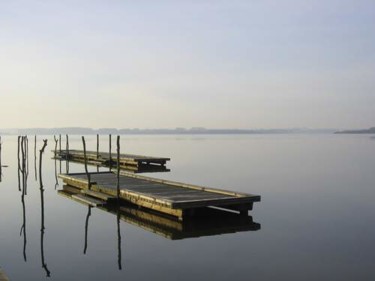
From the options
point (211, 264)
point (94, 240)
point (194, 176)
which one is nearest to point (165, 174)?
point (194, 176)

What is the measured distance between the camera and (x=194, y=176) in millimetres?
43219

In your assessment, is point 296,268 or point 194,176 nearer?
point 296,268

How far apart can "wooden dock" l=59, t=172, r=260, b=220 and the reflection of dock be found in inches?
14.0

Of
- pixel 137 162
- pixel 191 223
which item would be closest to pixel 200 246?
pixel 191 223

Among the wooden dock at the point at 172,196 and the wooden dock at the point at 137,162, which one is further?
the wooden dock at the point at 137,162

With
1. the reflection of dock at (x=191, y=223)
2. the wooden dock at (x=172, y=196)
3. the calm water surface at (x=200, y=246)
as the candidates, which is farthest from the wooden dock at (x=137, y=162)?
the reflection of dock at (x=191, y=223)

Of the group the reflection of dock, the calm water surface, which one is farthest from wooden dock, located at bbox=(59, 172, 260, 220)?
the calm water surface

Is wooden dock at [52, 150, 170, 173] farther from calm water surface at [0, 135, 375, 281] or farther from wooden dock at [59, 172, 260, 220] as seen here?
calm water surface at [0, 135, 375, 281]

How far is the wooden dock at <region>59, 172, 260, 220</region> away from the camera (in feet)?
65.3

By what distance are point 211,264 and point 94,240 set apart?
17.3 feet

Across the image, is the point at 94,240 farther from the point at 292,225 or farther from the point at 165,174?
the point at 165,174

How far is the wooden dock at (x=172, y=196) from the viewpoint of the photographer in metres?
19.9

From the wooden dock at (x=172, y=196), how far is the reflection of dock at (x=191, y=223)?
356mm

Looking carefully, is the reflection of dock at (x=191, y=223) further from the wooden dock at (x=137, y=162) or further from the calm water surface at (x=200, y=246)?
the wooden dock at (x=137, y=162)
